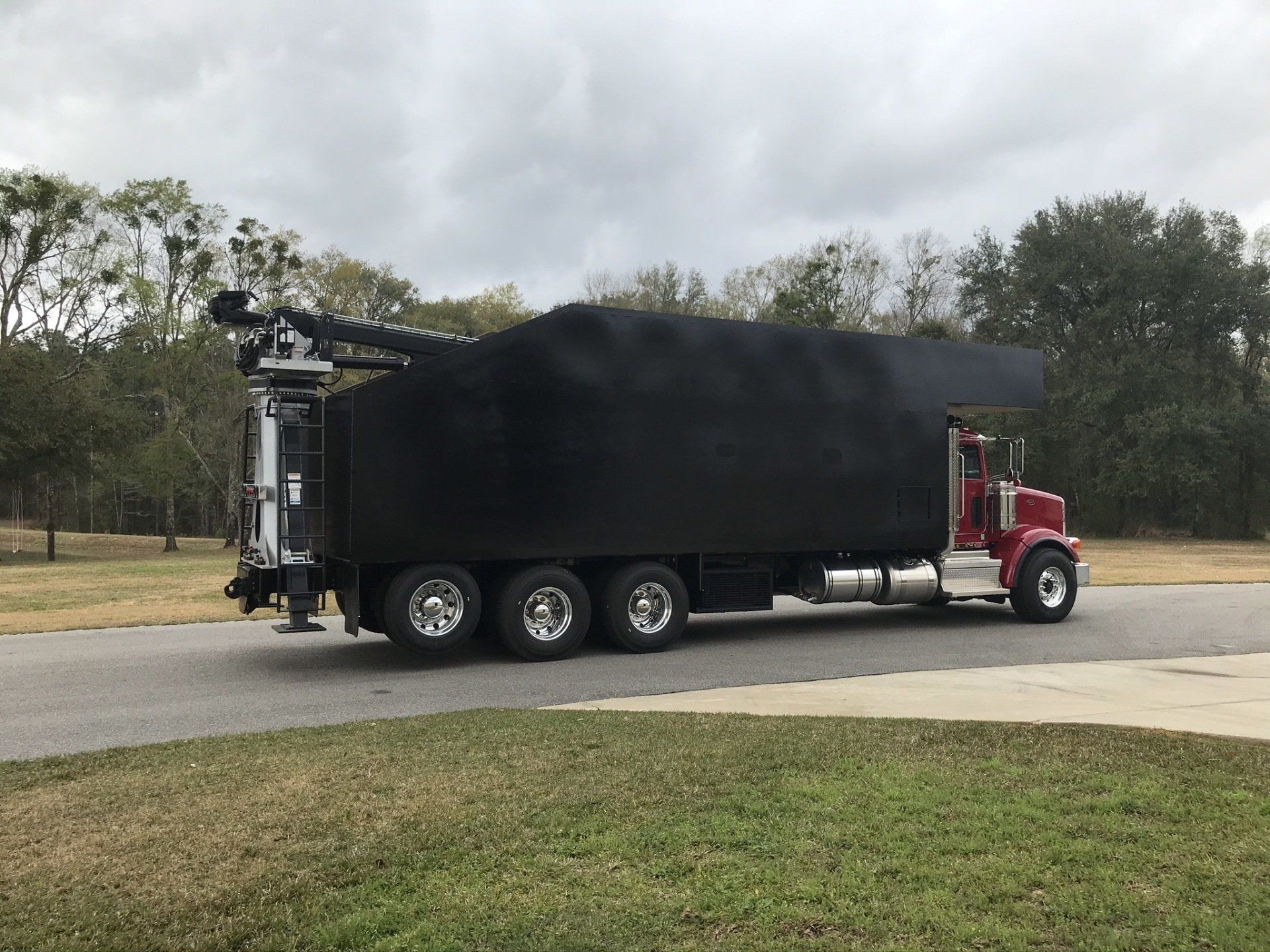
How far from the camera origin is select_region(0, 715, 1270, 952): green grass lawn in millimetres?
3945

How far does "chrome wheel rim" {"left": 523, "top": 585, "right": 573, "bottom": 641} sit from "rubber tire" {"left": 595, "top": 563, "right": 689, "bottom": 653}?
0.53 m

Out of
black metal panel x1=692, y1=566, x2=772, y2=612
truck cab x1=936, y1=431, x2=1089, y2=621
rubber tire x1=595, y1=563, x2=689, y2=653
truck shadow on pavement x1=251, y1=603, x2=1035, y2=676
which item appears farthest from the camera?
truck cab x1=936, y1=431, x2=1089, y2=621

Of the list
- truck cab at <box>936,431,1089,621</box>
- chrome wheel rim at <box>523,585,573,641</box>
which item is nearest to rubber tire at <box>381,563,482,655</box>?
chrome wheel rim at <box>523,585,573,641</box>

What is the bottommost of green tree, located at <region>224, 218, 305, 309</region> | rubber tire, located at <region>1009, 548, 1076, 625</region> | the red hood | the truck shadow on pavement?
the truck shadow on pavement

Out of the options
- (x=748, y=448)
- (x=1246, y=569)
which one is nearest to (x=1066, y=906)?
(x=748, y=448)

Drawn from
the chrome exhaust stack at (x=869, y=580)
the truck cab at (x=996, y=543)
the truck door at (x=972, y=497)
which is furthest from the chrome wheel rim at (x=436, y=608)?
the truck door at (x=972, y=497)

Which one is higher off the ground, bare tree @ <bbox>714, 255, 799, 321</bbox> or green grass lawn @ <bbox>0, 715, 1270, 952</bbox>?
bare tree @ <bbox>714, 255, 799, 321</bbox>

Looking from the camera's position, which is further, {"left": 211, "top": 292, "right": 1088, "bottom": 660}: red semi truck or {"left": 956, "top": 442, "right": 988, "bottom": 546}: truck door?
{"left": 956, "top": 442, "right": 988, "bottom": 546}: truck door

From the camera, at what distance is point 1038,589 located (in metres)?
14.3

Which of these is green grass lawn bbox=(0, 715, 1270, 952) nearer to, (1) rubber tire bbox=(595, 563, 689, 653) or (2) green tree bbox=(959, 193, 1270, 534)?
(1) rubber tire bbox=(595, 563, 689, 653)

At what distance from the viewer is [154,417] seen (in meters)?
57.8

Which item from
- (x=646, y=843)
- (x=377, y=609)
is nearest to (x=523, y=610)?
(x=377, y=609)

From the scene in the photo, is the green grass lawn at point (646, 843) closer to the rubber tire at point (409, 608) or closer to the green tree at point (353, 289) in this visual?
the rubber tire at point (409, 608)

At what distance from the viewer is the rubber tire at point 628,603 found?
37.9 ft
